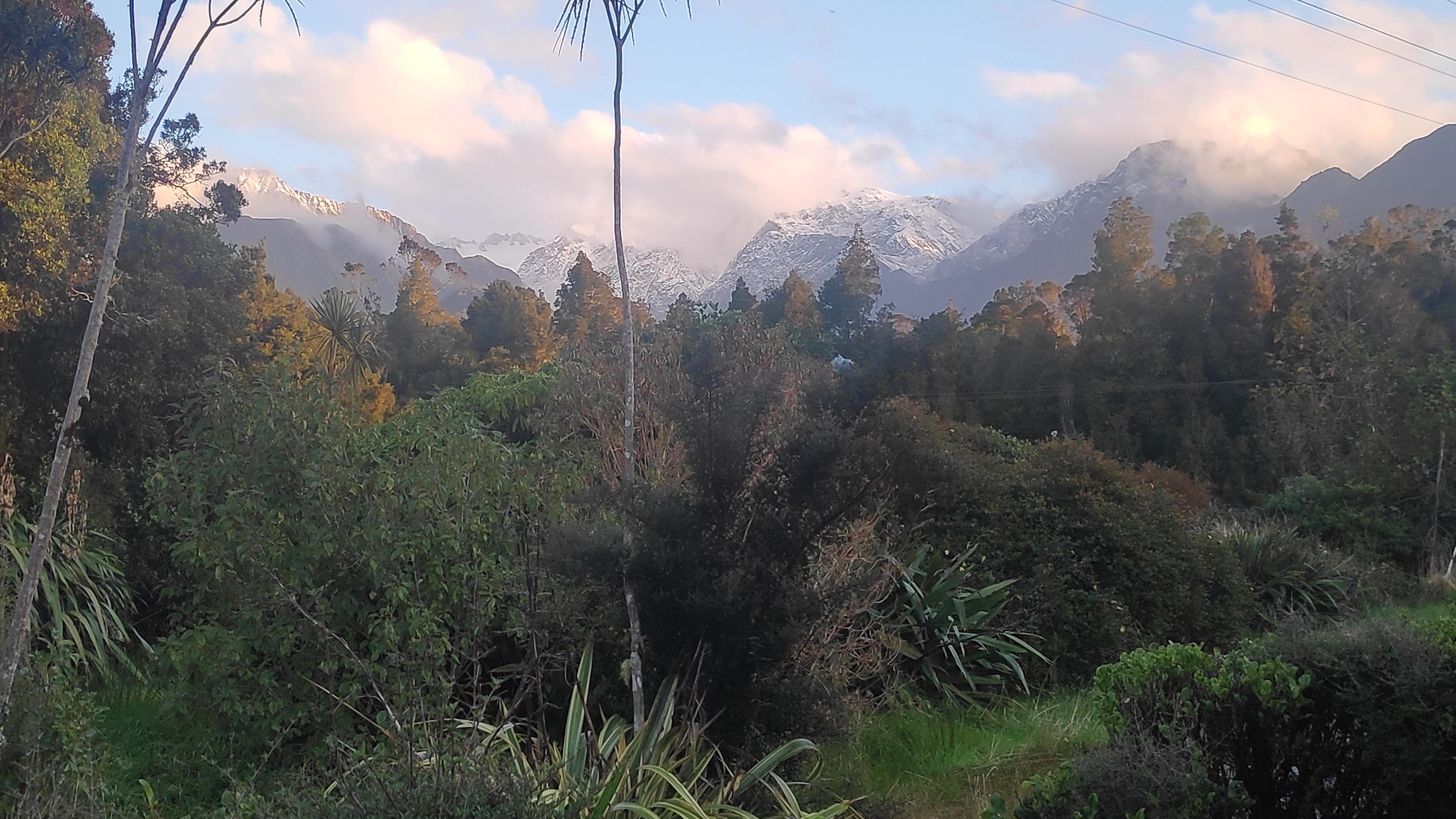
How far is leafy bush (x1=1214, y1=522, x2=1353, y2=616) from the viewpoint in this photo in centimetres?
1049

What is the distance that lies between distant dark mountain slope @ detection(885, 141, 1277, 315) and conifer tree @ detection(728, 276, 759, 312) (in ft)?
96.8

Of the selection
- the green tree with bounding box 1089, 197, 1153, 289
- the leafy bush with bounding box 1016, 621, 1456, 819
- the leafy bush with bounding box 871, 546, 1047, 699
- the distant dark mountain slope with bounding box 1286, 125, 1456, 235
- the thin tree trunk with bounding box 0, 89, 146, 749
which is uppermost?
the distant dark mountain slope with bounding box 1286, 125, 1456, 235

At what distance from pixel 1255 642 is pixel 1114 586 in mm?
4674

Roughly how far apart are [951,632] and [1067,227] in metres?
90.1

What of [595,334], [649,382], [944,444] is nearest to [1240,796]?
[944,444]

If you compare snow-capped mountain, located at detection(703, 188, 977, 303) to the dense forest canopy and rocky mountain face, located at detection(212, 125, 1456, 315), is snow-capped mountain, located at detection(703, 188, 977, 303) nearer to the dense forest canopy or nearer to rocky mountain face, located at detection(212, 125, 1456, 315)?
rocky mountain face, located at detection(212, 125, 1456, 315)

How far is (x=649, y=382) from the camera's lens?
1090cm

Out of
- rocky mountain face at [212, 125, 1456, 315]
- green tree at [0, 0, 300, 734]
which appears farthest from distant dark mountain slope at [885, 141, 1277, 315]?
green tree at [0, 0, 300, 734]

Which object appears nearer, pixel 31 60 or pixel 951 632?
pixel 951 632

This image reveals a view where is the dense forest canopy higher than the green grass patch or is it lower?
higher

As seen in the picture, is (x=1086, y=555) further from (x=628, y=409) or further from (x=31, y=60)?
(x=31, y=60)

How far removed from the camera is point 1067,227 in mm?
90625

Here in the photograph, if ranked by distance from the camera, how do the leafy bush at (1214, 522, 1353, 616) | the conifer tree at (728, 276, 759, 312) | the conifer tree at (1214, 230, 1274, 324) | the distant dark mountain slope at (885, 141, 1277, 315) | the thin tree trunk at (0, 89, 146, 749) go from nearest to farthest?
the thin tree trunk at (0, 89, 146, 749) < the leafy bush at (1214, 522, 1353, 616) < the conifer tree at (1214, 230, 1274, 324) < the conifer tree at (728, 276, 759, 312) < the distant dark mountain slope at (885, 141, 1277, 315)

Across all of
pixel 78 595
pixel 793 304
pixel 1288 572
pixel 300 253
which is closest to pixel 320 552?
pixel 78 595
